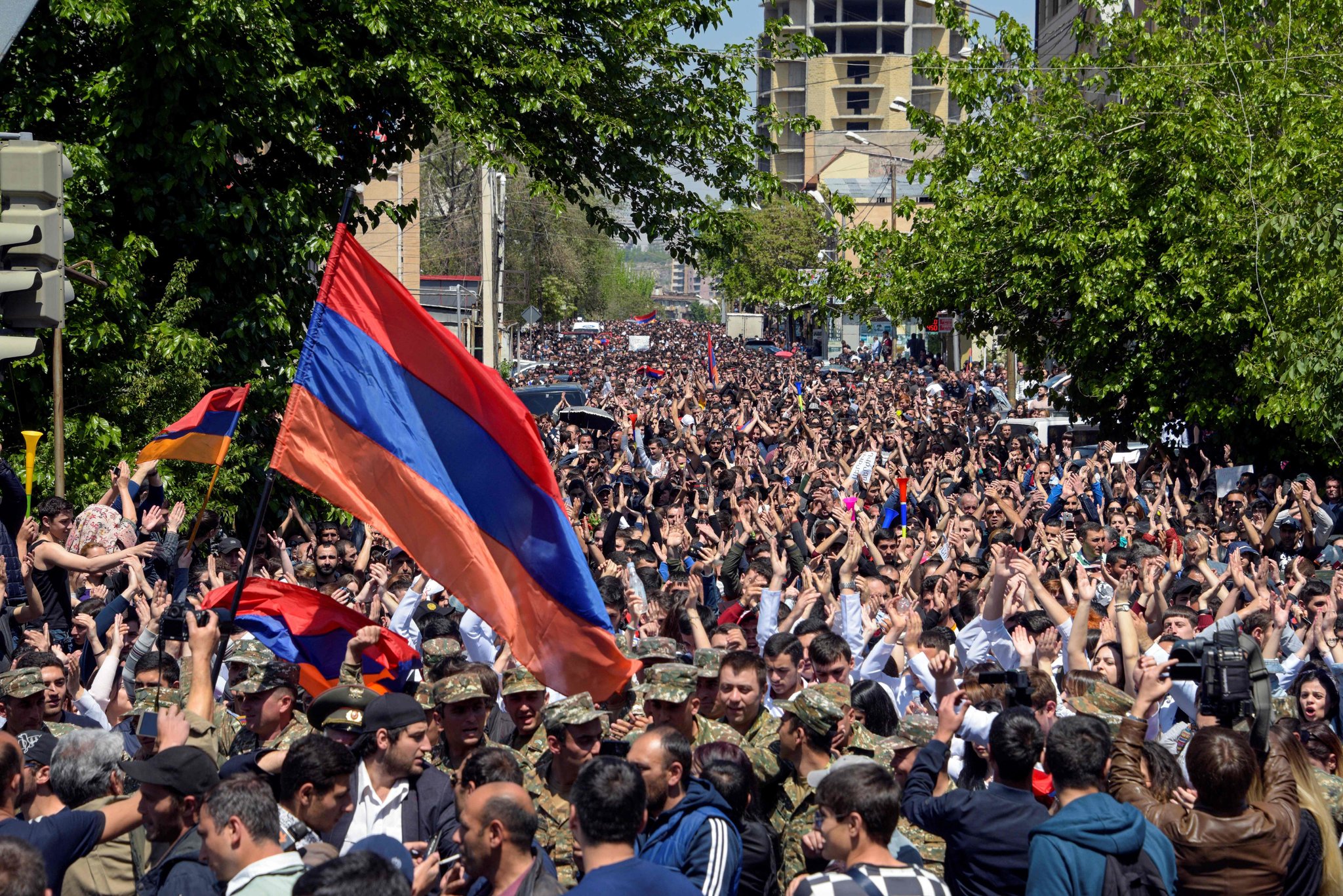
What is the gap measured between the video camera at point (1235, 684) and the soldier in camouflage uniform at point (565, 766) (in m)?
2.31

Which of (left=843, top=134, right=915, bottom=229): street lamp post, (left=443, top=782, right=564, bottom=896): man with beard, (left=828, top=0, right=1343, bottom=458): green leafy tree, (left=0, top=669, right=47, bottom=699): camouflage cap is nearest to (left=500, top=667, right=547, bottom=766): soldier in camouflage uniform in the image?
(left=0, top=669, right=47, bottom=699): camouflage cap

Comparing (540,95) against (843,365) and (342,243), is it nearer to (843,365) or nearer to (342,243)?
(342,243)

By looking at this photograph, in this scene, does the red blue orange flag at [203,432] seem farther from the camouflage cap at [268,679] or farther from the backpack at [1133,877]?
the backpack at [1133,877]

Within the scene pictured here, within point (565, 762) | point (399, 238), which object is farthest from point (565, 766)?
point (399, 238)

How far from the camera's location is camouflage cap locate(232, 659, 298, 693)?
20.4 feet

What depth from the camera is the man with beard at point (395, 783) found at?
5.44 m

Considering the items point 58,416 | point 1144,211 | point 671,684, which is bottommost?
point 671,684

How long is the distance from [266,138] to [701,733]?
944 cm

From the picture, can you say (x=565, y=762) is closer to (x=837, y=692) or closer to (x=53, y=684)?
(x=837, y=692)

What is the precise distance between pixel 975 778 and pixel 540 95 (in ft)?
33.2

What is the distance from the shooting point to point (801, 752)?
18.4 feet

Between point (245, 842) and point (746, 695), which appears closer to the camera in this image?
point (245, 842)

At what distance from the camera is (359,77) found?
1389 centimetres

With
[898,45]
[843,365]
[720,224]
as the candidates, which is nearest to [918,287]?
[720,224]
